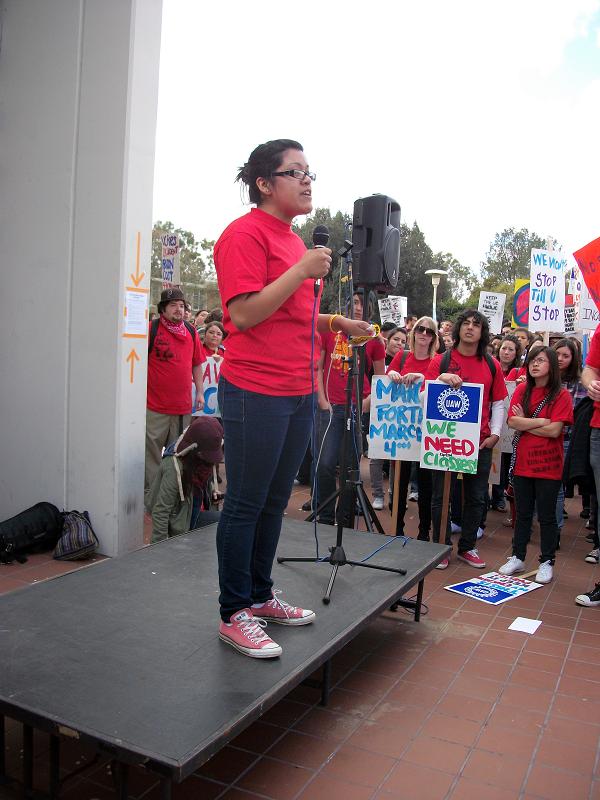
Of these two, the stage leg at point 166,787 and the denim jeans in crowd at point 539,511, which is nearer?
the stage leg at point 166,787

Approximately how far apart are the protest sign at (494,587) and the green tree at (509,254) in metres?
51.6

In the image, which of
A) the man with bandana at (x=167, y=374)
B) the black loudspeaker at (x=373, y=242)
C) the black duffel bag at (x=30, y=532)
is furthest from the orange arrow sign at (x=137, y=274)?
the black duffel bag at (x=30, y=532)

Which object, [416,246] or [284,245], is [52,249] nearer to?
[284,245]

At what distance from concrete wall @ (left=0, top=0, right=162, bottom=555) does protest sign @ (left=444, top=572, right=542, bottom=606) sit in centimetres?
245

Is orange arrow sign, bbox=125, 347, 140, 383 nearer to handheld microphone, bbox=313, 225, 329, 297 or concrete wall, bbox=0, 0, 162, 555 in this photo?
concrete wall, bbox=0, 0, 162, 555

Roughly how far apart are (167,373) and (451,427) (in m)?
2.60

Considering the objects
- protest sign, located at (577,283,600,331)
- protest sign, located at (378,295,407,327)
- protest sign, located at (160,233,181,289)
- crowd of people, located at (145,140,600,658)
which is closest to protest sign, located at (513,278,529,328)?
crowd of people, located at (145,140,600,658)

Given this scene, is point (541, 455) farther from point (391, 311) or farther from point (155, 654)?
point (391, 311)

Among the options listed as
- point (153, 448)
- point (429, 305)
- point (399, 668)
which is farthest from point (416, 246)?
point (399, 668)

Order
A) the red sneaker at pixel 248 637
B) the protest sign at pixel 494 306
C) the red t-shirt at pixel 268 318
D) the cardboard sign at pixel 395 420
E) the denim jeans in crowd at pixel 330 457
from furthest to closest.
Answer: the protest sign at pixel 494 306, the denim jeans in crowd at pixel 330 457, the cardboard sign at pixel 395 420, the red sneaker at pixel 248 637, the red t-shirt at pixel 268 318

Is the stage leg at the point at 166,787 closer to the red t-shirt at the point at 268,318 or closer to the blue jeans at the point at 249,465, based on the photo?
the blue jeans at the point at 249,465

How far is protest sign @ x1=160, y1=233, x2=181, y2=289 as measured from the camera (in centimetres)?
1204

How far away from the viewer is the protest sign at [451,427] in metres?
5.51

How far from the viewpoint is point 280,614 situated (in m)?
3.24
